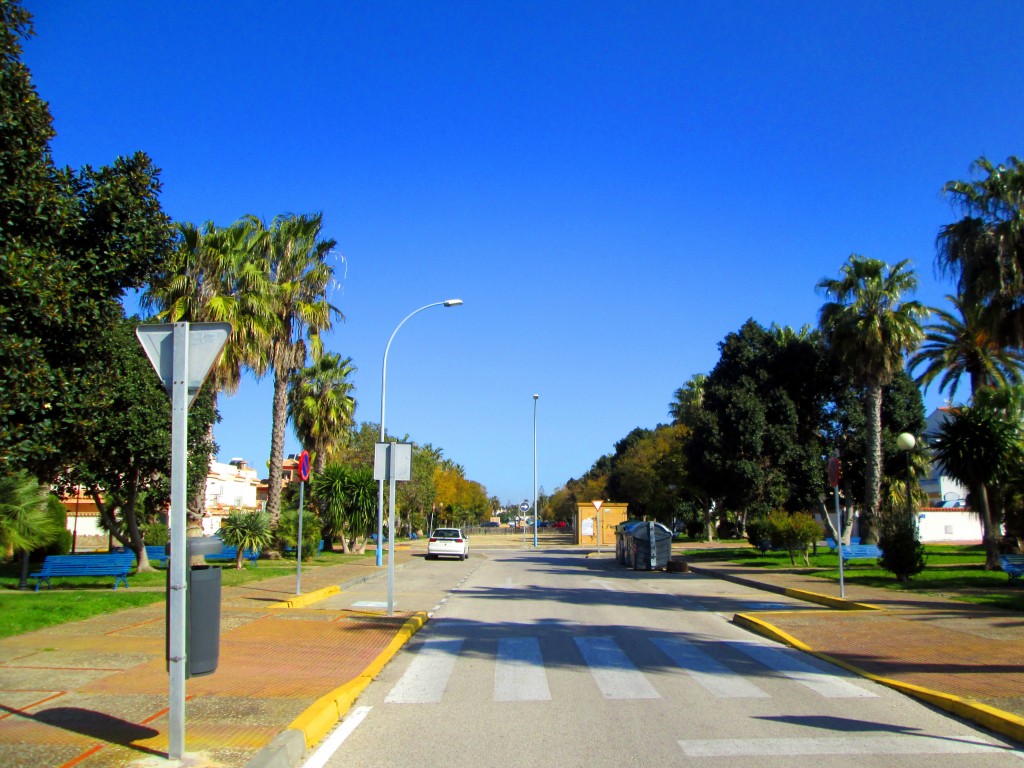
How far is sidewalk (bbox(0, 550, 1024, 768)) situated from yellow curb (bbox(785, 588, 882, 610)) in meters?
0.23

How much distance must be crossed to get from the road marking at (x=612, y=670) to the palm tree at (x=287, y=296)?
20.3 meters

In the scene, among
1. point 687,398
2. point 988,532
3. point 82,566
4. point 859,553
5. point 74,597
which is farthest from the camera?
point 687,398

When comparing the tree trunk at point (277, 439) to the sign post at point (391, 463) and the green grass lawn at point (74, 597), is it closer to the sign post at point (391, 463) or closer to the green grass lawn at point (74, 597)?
the green grass lawn at point (74, 597)

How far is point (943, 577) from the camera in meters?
22.4

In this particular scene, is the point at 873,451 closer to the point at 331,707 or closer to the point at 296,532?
the point at 296,532

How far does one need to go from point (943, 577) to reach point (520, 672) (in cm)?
1694

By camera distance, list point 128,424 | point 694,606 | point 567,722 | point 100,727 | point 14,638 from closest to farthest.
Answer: point 100,727
point 567,722
point 14,638
point 694,606
point 128,424

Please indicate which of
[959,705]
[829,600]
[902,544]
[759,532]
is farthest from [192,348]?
[759,532]

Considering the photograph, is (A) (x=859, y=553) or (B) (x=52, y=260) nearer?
(B) (x=52, y=260)

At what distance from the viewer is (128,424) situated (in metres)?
19.3

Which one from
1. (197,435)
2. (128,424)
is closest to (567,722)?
(128,424)

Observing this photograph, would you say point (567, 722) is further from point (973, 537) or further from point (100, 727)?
point (973, 537)

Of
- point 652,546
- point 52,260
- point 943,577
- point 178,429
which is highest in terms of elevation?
point 52,260

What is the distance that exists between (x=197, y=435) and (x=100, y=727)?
16664 mm
